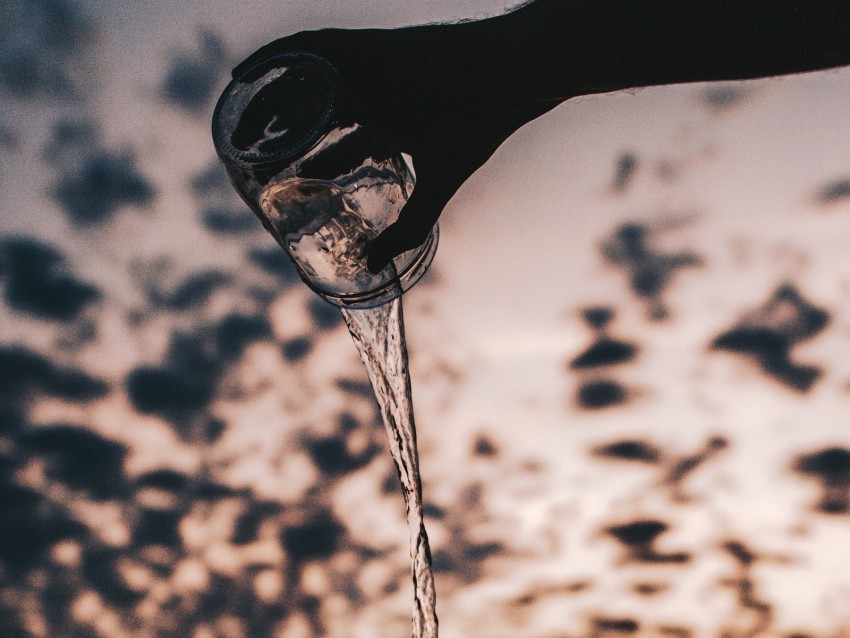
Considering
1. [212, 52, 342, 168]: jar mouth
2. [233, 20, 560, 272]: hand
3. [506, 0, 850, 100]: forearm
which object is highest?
[212, 52, 342, 168]: jar mouth

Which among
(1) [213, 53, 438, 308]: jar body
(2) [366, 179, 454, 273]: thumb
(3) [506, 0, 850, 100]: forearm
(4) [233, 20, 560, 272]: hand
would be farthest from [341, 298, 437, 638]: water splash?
(3) [506, 0, 850, 100]: forearm

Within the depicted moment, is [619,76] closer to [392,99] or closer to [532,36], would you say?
[532,36]

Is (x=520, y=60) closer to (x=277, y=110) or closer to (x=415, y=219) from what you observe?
(x=415, y=219)

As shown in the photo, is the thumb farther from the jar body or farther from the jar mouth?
the jar mouth

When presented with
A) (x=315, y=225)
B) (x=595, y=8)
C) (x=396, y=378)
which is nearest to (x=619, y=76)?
(x=595, y=8)

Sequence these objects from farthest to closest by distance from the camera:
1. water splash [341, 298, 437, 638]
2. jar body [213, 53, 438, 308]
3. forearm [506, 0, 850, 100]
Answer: water splash [341, 298, 437, 638] < jar body [213, 53, 438, 308] < forearm [506, 0, 850, 100]

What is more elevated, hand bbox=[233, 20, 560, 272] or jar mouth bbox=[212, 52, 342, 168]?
jar mouth bbox=[212, 52, 342, 168]

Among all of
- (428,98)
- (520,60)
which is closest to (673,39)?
(520,60)

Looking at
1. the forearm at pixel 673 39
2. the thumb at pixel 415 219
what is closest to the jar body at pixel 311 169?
the thumb at pixel 415 219
